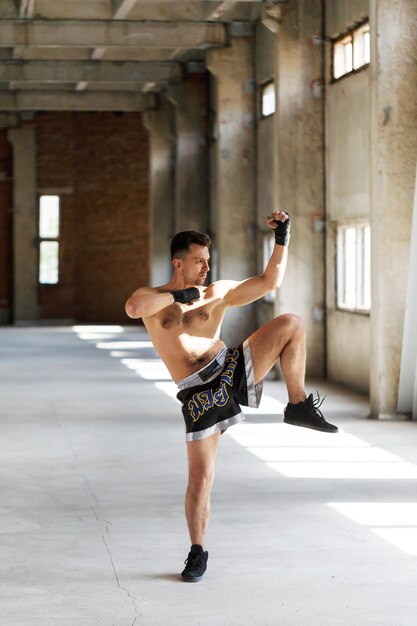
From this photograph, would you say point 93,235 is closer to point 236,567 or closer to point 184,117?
point 184,117

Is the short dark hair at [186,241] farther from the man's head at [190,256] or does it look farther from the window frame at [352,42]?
the window frame at [352,42]

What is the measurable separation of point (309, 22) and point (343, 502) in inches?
393

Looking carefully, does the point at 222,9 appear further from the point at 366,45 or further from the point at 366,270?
the point at 366,270

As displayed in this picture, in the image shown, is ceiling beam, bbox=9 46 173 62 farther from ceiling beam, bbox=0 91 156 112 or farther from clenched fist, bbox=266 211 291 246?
clenched fist, bbox=266 211 291 246

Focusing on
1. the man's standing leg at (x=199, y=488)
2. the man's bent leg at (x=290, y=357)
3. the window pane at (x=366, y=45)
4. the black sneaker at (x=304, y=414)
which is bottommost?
the man's standing leg at (x=199, y=488)

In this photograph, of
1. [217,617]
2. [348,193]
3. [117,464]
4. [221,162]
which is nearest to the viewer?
[217,617]

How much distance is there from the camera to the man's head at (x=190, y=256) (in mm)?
6023

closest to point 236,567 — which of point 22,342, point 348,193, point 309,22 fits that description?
point 348,193

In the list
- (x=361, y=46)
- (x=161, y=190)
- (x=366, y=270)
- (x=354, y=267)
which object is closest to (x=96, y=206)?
(x=161, y=190)

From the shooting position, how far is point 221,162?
68.2 ft

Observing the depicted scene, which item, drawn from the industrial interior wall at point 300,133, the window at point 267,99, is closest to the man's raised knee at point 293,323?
the industrial interior wall at point 300,133

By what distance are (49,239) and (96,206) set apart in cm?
164

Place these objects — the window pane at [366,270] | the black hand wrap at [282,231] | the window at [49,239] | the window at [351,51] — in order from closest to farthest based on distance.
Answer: the black hand wrap at [282,231] → the window at [351,51] → the window pane at [366,270] → the window at [49,239]

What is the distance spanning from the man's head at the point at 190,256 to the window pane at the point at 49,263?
28.3 metres
